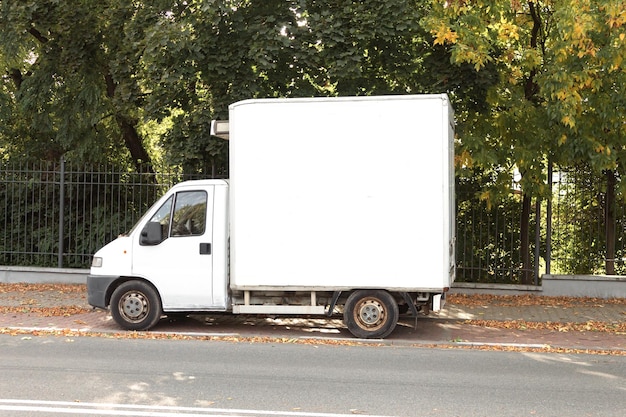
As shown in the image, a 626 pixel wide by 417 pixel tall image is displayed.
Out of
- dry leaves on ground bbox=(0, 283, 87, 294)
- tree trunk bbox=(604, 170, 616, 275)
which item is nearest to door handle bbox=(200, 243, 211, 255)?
dry leaves on ground bbox=(0, 283, 87, 294)

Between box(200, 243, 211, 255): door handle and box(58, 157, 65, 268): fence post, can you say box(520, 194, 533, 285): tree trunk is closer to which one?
box(200, 243, 211, 255): door handle

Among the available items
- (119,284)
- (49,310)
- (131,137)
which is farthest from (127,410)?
(131,137)

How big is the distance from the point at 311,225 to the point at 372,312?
1.49 metres

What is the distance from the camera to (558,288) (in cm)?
1492

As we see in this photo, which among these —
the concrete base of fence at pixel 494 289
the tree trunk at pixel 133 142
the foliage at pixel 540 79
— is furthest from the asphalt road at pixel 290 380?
the tree trunk at pixel 133 142

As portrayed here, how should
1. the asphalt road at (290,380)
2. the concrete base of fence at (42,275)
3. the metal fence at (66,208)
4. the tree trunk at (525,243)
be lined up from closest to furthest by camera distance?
the asphalt road at (290,380) < the tree trunk at (525,243) < the concrete base of fence at (42,275) < the metal fence at (66,208)

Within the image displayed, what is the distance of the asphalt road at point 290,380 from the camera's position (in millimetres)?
6523

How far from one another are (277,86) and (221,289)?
490 cm

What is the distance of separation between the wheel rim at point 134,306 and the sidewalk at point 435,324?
28 centimetres

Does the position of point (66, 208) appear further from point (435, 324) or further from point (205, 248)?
point (435, 324)

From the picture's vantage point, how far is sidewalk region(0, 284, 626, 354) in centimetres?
1044

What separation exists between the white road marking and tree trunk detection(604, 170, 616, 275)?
10.7 meters

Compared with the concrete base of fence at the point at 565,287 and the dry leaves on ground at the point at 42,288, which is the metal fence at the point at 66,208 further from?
the concrete base of fence at the point at 565,287

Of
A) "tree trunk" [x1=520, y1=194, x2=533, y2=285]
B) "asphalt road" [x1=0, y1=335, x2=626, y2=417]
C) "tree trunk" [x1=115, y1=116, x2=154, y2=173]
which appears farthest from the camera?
"tree trunk" [x1=115, y1=116, x2=154, y2=173]
